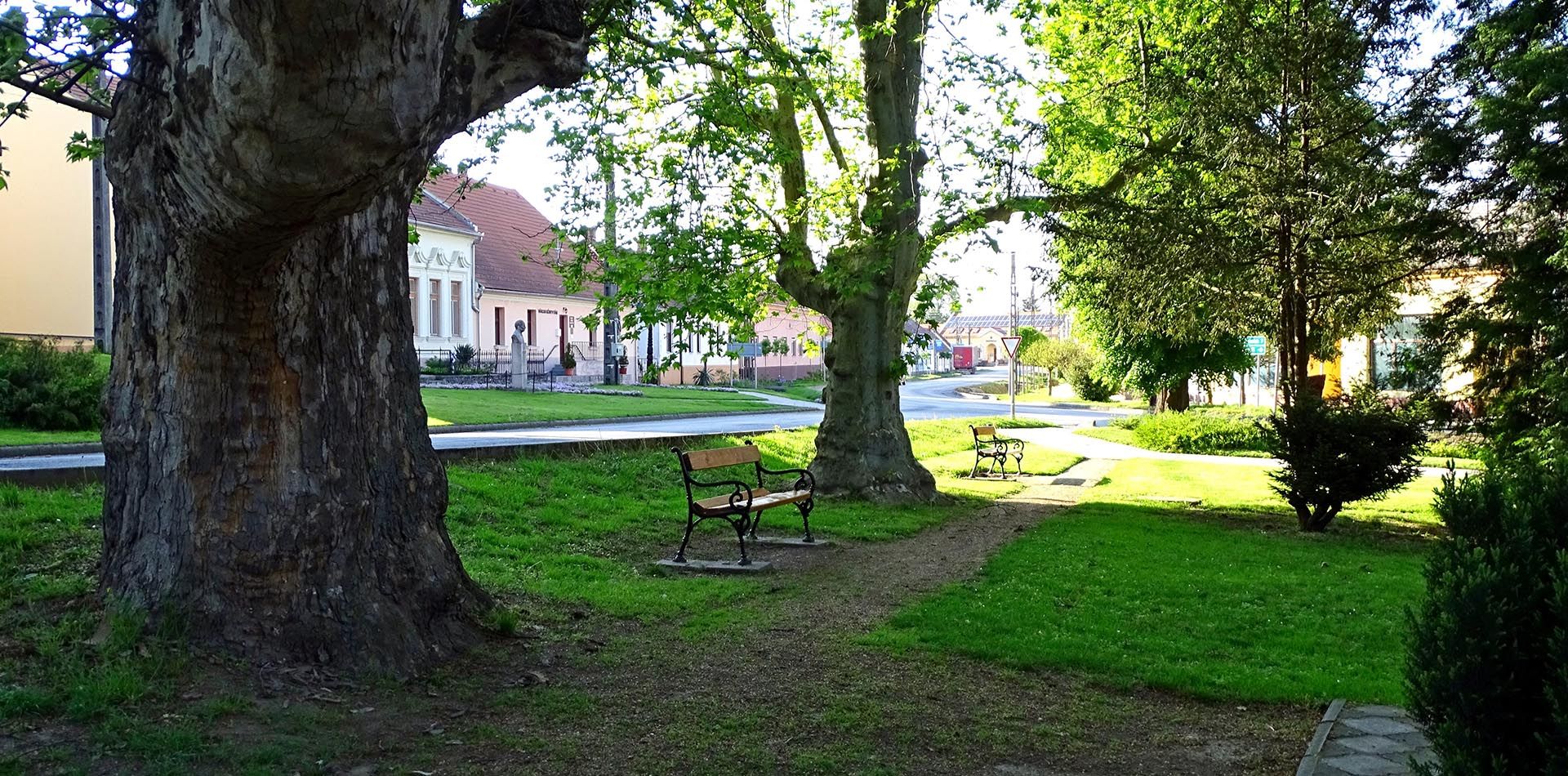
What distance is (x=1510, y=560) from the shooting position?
336 centimetres

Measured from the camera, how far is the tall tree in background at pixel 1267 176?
14352 millimetres

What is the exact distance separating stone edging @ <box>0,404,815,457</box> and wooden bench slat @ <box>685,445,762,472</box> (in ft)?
15.7

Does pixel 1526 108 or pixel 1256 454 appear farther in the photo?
pixel 1256 454

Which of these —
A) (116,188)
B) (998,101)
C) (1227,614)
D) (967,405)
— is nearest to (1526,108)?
(998,101)

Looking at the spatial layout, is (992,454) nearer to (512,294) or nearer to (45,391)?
(45,391)

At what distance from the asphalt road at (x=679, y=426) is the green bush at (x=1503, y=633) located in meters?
9.92

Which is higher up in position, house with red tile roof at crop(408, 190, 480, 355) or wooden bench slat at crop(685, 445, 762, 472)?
house with red tile roof at crop(408, 190, 480, 355)

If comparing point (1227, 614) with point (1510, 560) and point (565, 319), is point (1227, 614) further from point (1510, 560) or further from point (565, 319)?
point (565, 319)

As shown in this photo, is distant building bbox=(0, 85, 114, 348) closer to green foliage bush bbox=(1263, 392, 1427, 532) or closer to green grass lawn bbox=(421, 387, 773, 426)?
green grass lawn bbox=(421, 387, 773, 426)

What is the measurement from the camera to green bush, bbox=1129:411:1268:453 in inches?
1103

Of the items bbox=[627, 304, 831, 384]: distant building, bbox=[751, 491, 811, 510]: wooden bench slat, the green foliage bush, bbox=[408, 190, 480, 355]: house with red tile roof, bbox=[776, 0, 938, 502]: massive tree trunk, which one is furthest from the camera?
bbox=[408, 190, 480, 355]: house with red tile roof

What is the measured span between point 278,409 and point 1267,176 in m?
12.7

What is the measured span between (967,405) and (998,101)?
34.3m

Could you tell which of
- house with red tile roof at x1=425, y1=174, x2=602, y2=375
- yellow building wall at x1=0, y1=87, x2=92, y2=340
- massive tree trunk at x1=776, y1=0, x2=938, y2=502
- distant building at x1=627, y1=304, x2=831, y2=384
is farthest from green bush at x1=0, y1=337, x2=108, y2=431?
house with red tile roof at x1=425, y1=174, x2=602, y2=375
